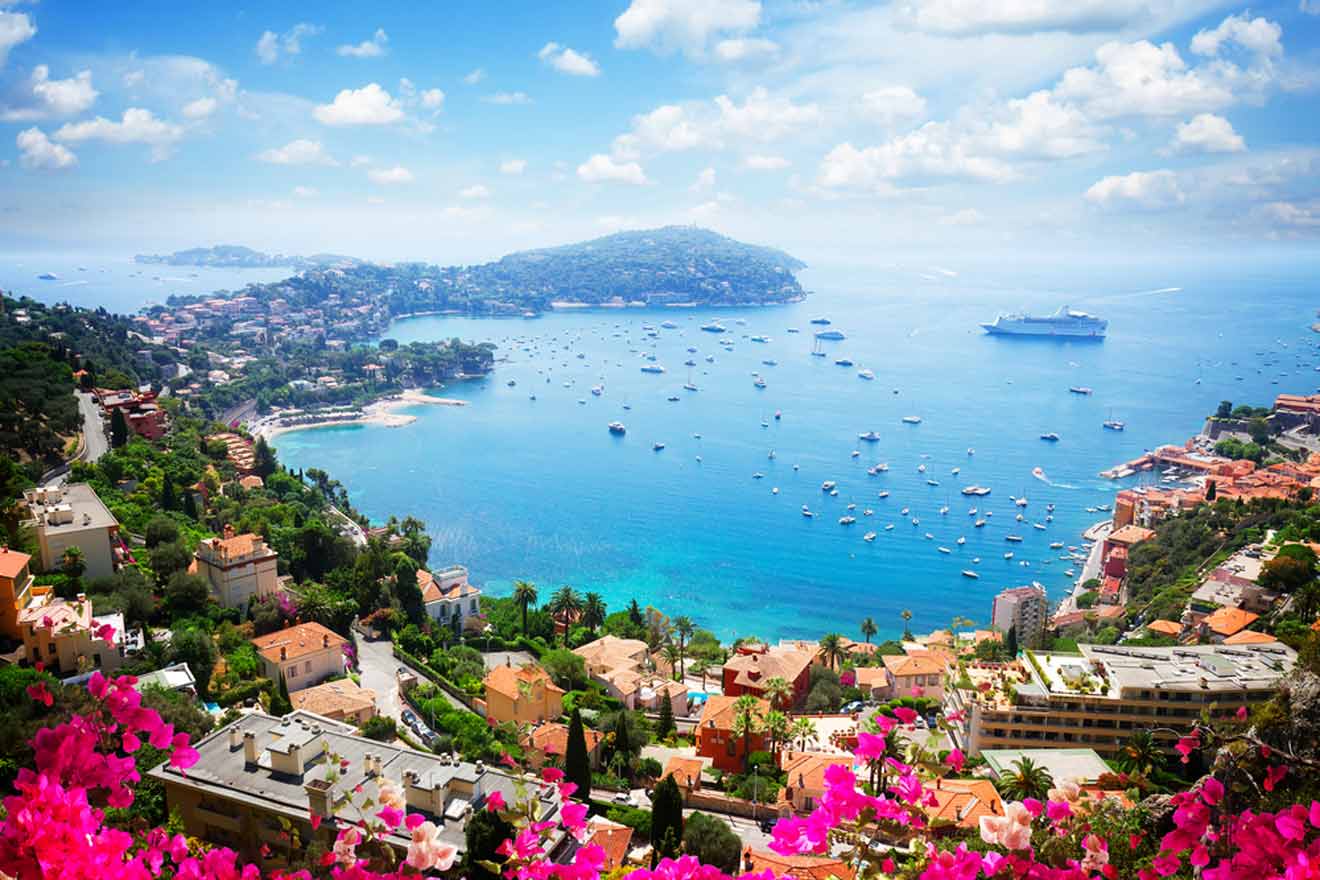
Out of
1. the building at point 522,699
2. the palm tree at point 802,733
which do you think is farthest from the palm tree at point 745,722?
the building at point 522,699

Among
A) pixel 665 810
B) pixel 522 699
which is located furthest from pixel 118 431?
pixel 665 810

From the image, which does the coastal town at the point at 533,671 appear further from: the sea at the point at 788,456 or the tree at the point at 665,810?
the sea at the point at 788,456

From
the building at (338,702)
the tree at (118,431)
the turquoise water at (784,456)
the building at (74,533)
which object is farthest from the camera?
the turquoise water at (784,456)

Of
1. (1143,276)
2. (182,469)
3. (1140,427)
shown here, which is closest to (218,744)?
(182,469)

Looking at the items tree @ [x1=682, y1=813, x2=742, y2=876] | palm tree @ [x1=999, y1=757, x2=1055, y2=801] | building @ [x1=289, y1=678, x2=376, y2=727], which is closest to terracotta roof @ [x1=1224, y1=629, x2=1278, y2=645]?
palm tree @ [x1=999, y1=757, x2=1055, y2=801]

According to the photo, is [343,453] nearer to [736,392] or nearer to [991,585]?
[736,392]
